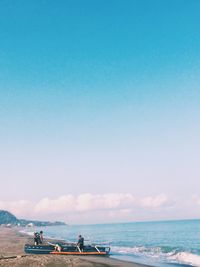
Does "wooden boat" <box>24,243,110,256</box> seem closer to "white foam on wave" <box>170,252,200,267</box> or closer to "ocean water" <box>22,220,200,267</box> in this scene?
"ocean water" <box>22,220,200,267</box>

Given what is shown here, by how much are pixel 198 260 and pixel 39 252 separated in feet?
65.7

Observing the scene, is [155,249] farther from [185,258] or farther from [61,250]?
[61,250]

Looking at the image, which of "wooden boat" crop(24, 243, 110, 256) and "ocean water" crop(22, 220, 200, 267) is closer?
"wooden boat" crop(24, 243, 110, 256)

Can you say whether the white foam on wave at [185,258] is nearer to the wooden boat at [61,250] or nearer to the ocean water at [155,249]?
the ocean water at [155,249]

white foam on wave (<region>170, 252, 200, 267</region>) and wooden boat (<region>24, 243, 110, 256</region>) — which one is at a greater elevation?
wooden boat (<region>24, 243, 110, 256</region>)

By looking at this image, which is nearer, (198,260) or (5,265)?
(5,265)

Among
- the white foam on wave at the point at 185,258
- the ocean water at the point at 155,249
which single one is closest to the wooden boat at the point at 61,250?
the ocean water at the point at 155,249

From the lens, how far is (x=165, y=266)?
3597cm

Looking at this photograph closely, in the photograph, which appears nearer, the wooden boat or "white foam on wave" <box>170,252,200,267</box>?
the wooden boat

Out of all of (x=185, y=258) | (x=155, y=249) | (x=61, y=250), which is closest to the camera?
(x=61, y=250)

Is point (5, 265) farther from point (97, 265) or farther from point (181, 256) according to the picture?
point (181, 256)

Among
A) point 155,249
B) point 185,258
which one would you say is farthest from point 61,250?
point 155,249

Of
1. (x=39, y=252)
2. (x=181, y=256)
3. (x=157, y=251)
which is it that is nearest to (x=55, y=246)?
(x=39, y=252)

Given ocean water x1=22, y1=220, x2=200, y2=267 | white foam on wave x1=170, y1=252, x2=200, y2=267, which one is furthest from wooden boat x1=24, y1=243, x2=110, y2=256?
white foam on wave x1=170, y1=252, x2=200, y2=267
